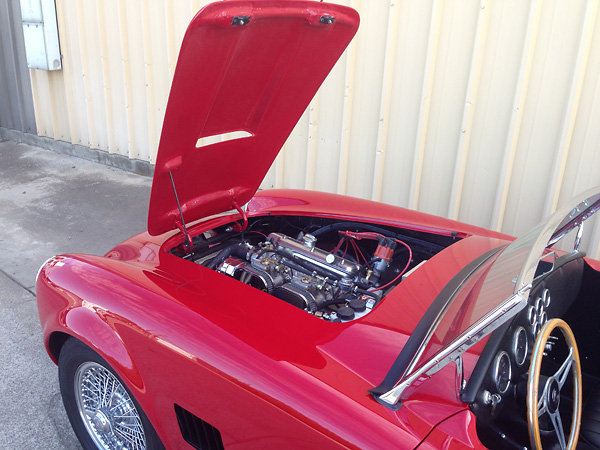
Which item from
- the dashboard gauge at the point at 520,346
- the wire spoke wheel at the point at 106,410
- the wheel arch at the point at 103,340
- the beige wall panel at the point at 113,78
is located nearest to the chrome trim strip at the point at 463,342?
the dashboard gauge at the point at 520,346


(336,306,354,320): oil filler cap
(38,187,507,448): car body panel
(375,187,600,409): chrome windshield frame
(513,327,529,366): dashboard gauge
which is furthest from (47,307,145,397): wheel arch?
(513,327,529,366): dashboard gauge

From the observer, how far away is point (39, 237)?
15.4ft

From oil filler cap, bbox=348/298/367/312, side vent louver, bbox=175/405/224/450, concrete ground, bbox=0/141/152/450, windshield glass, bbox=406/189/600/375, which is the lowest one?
concrete ground, bbox=0/141/152/450

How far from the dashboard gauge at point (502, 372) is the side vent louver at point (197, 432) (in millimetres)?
882

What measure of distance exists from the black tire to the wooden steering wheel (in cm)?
129

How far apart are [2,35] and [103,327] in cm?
737

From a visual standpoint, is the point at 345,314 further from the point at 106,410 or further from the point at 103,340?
the point at 106,410

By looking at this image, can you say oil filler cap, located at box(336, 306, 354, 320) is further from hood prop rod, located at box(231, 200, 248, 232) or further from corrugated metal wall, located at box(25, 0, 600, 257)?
corrugated metal wall, located at box(25, 0, 600, 257)

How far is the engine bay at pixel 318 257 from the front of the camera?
231 centimetres

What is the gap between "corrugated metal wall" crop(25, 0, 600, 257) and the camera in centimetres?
375

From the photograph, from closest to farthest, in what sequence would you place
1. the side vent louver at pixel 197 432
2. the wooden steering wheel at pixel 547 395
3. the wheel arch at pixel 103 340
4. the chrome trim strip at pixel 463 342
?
1. the chrome trim strip at pixel 463 342
2. the wooden steering wheel at pixel 547 395
3. the side vent louver at pixel 197 432
4. the wheel arch at pixel 103 340

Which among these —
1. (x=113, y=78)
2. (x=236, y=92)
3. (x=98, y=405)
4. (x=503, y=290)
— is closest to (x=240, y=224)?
(x=236, y=92)

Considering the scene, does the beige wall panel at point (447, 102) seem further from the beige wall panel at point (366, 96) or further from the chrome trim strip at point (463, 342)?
the chrome trim strip at point (463, 342)

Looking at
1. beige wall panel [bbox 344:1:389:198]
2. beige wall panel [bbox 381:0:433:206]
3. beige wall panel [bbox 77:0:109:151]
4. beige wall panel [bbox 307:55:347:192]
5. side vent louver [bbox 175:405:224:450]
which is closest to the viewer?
side vent louver [bbox 175:405:224:450]
